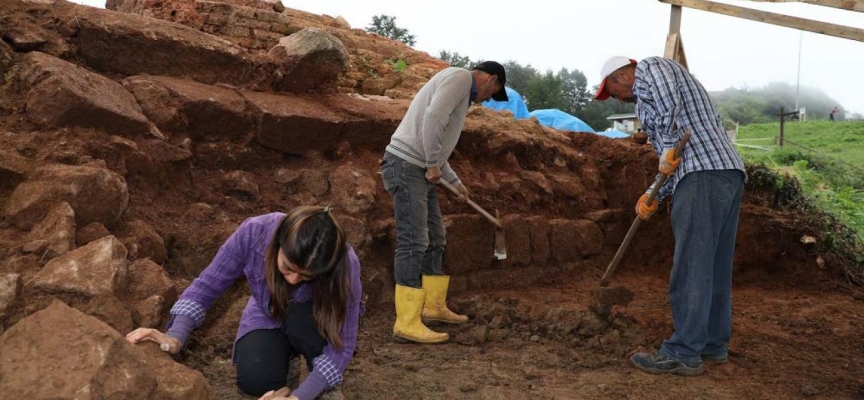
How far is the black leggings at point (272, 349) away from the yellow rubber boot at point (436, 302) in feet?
6.70

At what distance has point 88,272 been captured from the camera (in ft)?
9.84

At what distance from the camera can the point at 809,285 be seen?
260 inches

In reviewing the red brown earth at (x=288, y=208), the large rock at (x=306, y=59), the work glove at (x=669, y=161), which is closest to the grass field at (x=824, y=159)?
the red brown earth at (x=288, y=208)

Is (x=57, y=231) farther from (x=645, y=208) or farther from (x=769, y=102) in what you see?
(x=769, y=102)

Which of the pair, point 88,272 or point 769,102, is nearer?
point 88,272

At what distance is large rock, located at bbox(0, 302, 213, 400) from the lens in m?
2.06

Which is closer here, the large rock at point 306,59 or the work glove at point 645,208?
the work glove at point 645,208

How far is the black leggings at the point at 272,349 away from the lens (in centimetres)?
284

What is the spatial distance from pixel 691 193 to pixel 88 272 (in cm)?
310

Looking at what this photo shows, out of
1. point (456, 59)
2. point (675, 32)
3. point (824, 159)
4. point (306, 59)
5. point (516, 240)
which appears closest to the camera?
point (306, 59)

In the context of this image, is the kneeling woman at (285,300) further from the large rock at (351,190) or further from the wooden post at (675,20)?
the wooden post at (675,20)

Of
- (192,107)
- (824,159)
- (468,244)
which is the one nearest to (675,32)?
(468,244)

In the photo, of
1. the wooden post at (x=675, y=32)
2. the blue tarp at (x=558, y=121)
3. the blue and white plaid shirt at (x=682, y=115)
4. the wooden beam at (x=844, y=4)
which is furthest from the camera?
the blue tarp at (x=558, y=121)

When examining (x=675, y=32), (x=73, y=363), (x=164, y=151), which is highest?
(x=675, y=32)
